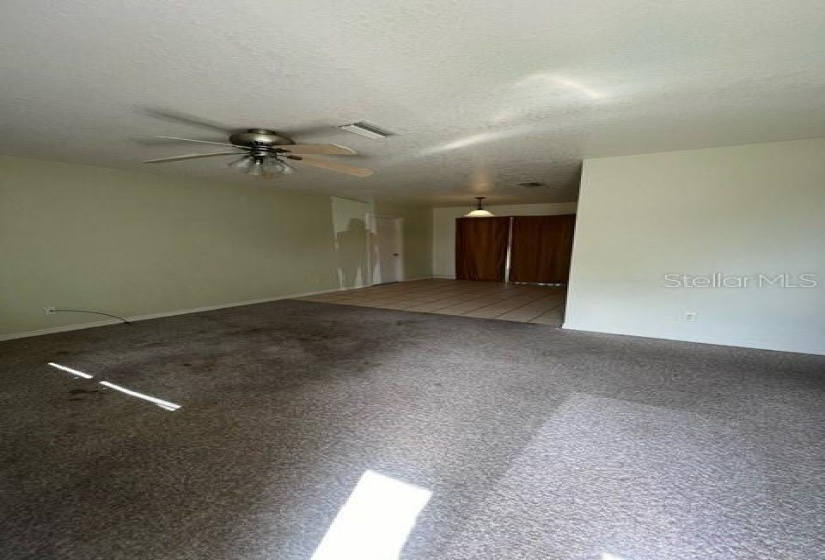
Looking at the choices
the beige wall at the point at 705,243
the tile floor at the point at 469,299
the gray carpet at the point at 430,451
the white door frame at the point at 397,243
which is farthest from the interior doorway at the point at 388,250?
the gray carpet at the point at 430,451

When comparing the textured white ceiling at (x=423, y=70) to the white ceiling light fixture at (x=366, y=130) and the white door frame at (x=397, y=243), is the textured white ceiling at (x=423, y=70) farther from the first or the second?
the white door frame at (x=397, y=243)

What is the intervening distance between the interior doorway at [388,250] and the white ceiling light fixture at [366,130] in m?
5.84

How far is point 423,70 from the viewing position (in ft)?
6.91

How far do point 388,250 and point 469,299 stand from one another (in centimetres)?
329

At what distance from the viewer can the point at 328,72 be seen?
2.12m

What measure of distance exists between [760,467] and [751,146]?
349 centimetres

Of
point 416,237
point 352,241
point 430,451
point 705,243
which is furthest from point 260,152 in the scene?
point 416,237

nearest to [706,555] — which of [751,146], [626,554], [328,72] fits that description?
[626,554]

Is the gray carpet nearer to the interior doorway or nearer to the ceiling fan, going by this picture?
the ceiling fan

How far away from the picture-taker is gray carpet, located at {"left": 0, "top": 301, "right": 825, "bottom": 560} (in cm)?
141

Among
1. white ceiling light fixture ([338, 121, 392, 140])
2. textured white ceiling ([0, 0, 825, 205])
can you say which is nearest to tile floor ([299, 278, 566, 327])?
textured white ceiling ([0, 0, 825, 205])

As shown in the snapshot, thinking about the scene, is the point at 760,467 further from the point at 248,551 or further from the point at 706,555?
the point at 248,551

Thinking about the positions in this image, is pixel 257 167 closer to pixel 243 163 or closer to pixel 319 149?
pixel 243 163

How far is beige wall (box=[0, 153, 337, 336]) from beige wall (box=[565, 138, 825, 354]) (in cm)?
544
